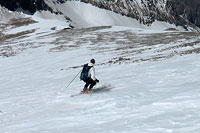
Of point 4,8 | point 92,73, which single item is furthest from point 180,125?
point 4,8

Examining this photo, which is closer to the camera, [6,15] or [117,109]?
[117,109]

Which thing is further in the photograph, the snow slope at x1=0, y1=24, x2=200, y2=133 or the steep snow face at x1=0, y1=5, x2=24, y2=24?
the steep snow face at x1=0, y1=5, x2=24, y2=24

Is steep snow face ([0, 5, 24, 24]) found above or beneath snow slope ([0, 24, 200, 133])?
above

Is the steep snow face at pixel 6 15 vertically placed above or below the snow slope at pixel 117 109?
above

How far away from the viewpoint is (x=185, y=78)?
15648 millimetres

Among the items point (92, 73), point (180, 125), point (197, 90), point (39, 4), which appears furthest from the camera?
point (39, 4)

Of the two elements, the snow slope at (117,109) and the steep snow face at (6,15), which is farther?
the steep snow face at (6,15)

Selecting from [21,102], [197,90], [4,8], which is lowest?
[21,102]

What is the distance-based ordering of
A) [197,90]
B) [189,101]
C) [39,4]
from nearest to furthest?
[189,101] → [197,90] → [39,4]

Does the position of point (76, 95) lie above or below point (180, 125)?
below

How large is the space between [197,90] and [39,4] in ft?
624

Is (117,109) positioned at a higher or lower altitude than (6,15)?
lower

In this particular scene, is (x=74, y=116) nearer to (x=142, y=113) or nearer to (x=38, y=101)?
(x=142, y=113)

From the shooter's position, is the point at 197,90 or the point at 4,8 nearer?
the point at 197,90
